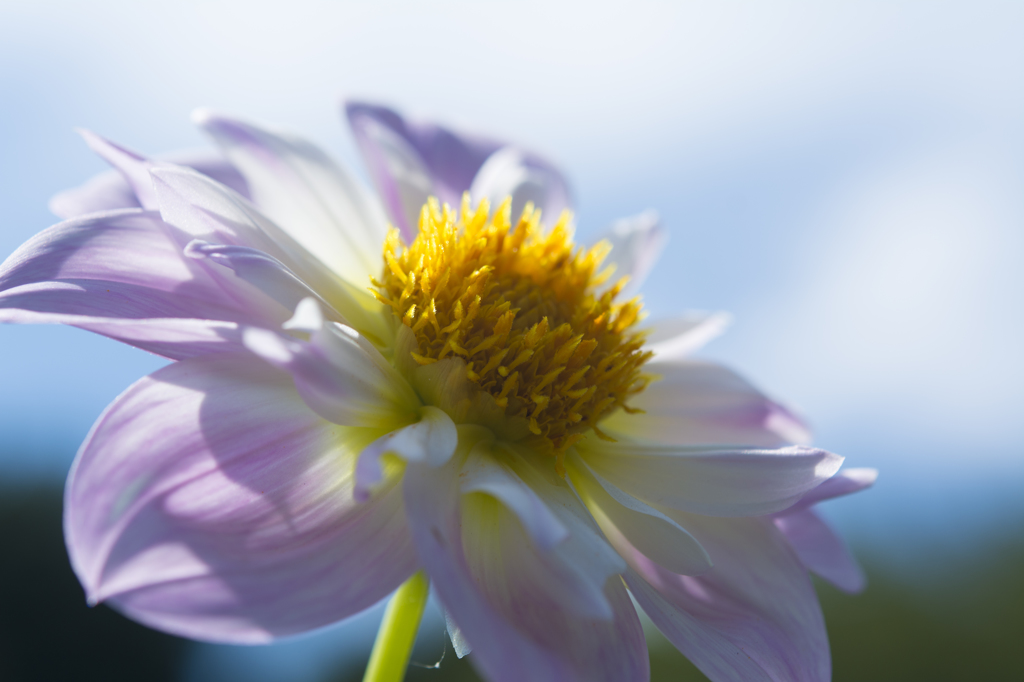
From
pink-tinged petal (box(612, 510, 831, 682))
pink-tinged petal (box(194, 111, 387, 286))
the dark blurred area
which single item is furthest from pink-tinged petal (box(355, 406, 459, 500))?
the dark blurred area

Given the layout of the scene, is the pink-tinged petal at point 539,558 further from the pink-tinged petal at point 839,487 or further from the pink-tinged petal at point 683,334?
the pink-tinged petal at point 683,334

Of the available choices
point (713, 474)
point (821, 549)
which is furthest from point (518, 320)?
point (821, 549)

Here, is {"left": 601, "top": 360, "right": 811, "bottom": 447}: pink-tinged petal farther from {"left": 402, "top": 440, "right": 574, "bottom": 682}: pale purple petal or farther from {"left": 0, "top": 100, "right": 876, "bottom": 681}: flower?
{"left": 402, "top": 440, "right": 574, "bottom": 682}: pale purple petal

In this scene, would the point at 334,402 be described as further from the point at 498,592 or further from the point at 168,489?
the point at 498,592

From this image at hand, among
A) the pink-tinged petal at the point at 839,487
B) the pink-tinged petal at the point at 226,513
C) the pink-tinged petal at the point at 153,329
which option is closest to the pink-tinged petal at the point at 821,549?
the pink-tinged petal at the point at 839,487

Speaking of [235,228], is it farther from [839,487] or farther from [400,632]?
[839,487]

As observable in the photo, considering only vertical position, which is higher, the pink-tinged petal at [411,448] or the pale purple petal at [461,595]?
the pink-tinged petal at [411,448]
